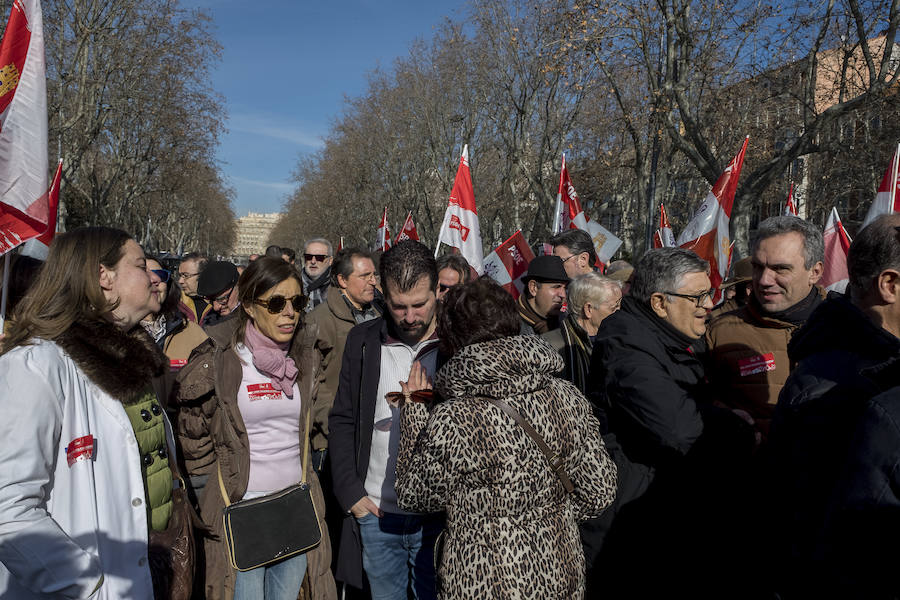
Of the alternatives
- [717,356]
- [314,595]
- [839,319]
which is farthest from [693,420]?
[314,595]

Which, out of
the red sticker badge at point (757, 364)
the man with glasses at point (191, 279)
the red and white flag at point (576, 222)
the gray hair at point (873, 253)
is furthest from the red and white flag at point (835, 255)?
the man with glasses at point (191, 279)

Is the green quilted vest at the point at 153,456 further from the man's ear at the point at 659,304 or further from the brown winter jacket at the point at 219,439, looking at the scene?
the man's ear at the point at 659,304

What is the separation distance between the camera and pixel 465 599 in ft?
6.65

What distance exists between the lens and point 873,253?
1.63 meters

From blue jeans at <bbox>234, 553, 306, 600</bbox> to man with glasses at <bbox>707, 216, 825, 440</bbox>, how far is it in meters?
2.00

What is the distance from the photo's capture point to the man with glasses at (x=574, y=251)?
17.1ft

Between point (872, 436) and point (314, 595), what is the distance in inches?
90.2

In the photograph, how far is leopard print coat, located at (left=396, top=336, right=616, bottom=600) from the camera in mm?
2014

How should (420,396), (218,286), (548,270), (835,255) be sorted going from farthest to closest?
1. (835,255)
2. (218,286)
3. (548,270)
4. (420,396)

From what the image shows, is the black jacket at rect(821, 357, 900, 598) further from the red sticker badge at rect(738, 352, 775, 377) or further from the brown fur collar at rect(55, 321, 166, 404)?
the brown fur collar at rect(55, 321, 166, 404)

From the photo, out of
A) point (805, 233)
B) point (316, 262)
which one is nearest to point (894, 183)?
point (805, 233)

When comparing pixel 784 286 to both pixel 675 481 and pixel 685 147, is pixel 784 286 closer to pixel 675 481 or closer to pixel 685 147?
Result: pixel 675 481

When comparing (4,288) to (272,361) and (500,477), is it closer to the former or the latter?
(272,361)

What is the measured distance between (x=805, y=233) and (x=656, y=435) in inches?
52.2
